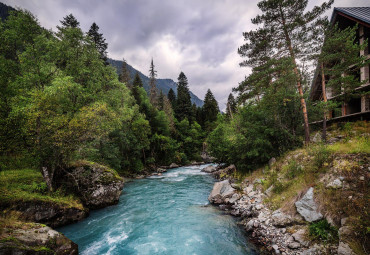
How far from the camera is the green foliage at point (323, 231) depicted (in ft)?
17.3

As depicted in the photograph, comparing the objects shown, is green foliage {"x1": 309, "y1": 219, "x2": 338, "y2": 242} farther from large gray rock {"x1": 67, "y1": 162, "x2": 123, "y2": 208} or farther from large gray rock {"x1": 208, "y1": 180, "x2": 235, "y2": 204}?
large gray rock {"x1": 67, "y1": 162, "x2": 123, "y2": 208}

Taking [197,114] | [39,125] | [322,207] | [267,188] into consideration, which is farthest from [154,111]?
[322,207]

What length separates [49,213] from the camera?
8.39 m

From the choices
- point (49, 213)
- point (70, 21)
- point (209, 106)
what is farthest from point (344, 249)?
point (209, 106)

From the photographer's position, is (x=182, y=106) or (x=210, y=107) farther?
(x=210, y=107)

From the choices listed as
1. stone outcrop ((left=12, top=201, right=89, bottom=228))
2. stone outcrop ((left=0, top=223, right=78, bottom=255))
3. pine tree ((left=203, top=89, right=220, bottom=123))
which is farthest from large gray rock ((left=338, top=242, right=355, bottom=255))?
pine tree ((left=203, top=89, right=220, bottom=123))

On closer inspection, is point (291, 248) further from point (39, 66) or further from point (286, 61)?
point (39, 66)

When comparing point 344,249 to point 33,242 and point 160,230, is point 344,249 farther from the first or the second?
point 33,242

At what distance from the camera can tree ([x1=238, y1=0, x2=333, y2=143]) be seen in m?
11.0

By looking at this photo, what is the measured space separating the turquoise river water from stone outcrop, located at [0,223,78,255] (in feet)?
4.12

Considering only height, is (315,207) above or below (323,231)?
above

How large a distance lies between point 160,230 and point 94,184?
6256 mm

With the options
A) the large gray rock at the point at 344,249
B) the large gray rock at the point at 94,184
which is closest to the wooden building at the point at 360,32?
the large gray rock at the point at 344,249

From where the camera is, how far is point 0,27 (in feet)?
36.6
